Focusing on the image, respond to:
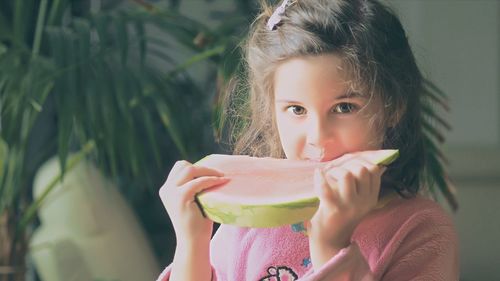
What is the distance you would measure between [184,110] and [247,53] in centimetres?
93

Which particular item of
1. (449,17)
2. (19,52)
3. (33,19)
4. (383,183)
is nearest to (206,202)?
(383,183)

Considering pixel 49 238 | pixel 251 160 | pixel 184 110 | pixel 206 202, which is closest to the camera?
pixel 206 202

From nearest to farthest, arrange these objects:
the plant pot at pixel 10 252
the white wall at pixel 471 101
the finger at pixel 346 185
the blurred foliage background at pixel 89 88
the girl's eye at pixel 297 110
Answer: the finger at pixel 346 185
the girl's eye at pixel 297 110
the blurred foliage background at pixel 89 88
the plant pot at pixel 10 252
the white wall at pixel 471 101

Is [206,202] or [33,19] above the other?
[206,202]

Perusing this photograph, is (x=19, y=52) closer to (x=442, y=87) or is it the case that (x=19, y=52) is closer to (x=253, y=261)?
(x=253, y=261)

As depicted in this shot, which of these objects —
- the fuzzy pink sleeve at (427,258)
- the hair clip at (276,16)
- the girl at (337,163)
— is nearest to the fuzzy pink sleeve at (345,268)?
the girl at (337,163)

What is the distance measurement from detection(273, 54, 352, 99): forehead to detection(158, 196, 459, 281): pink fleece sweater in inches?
6.8

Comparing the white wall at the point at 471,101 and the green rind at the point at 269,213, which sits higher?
the green rind at the point at 269,213

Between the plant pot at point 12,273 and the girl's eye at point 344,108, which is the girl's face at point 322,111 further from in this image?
the plant pot at point 12,273

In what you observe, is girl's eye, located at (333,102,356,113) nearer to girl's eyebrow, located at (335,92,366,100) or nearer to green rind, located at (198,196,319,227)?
girl's eyebrow, located at (335,92,366,100)

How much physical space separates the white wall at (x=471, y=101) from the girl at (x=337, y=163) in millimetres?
1880

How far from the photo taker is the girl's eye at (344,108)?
86cm

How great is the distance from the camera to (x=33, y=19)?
7.70 feet

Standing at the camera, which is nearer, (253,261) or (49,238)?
(253,261)
